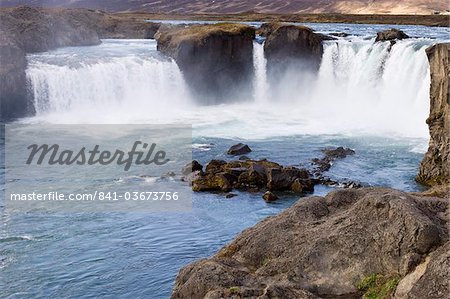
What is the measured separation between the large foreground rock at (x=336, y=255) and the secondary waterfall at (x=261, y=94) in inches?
1216

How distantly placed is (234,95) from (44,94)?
17196 millimetres

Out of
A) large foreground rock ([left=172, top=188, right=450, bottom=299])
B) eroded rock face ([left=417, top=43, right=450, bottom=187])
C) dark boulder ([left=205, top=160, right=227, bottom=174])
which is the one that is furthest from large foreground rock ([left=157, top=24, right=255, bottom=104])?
large foreground rock ([left=172, top=188, right=450, bottom=299])

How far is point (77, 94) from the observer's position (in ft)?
169

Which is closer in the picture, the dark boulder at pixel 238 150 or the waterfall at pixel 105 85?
the dark boulder at pixel 238 150

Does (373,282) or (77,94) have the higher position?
(373,282)

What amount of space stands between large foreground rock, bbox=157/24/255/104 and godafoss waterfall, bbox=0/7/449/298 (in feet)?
1.60

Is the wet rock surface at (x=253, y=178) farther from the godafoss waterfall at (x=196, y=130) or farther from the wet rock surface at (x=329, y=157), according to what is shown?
the godafoss waterfall at (x=196, y=130)

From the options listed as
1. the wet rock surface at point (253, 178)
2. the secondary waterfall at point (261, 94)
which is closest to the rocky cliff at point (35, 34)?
the secondary waterfall at point (261, 94)

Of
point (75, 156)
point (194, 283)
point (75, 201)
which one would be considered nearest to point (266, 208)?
point (75, 201)

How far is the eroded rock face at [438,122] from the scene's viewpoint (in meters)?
27.5

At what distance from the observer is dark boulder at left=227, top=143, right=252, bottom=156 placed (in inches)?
1409

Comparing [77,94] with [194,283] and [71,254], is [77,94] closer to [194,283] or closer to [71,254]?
[71,254]

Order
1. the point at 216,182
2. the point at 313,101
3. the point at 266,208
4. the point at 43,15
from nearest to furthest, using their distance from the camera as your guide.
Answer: the point at 266,208, the point at 216,182, the point at 313,101, the point at 43,15
